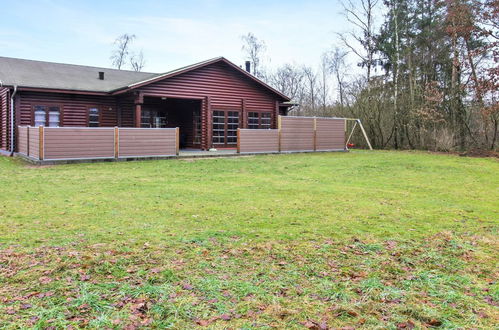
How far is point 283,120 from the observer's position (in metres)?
19.4

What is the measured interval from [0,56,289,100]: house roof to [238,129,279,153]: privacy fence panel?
10.6 feet

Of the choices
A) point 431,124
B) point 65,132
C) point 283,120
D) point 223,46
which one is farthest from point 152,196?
point 223,46

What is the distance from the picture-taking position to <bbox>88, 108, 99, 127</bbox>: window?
1848cm

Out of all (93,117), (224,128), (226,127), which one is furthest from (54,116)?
(226,127)

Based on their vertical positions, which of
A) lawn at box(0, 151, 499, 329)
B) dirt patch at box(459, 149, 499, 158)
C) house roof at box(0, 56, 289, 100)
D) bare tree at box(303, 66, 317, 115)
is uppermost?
bare tree at box(303, 66, 317, 115)

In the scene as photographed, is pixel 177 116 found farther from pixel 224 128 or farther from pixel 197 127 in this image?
pixel 224 128

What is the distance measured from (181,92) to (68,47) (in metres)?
28.7

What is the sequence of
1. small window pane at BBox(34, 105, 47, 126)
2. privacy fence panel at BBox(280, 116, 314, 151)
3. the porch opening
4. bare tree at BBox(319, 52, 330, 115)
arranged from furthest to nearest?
bare tree at BBox(319, 52, 330, 115)
the porch opening
privacy fence panel at BBox(280, 116, 314, 151)
small window pane at BBox(34, 105, 47, 126)

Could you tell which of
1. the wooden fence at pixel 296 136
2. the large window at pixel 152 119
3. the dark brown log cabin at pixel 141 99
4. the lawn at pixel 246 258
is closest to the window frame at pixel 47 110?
the dark brown log cabin at pixel 141 99

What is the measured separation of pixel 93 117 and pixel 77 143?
517 cm

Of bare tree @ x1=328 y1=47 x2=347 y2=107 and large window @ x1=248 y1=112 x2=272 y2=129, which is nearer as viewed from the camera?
large window @ x1=248 y1=112 x2=272 y2=129

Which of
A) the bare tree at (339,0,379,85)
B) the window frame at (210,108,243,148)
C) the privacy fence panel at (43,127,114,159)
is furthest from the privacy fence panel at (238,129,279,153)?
the bare tree at (339,0,379,85)

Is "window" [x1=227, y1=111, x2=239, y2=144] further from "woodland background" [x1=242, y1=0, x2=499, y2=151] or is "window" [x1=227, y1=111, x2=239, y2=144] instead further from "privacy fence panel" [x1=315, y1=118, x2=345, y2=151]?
"woodland background" [x1=242, y1=0, x2=499, y2=151]

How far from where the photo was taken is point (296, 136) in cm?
1984
